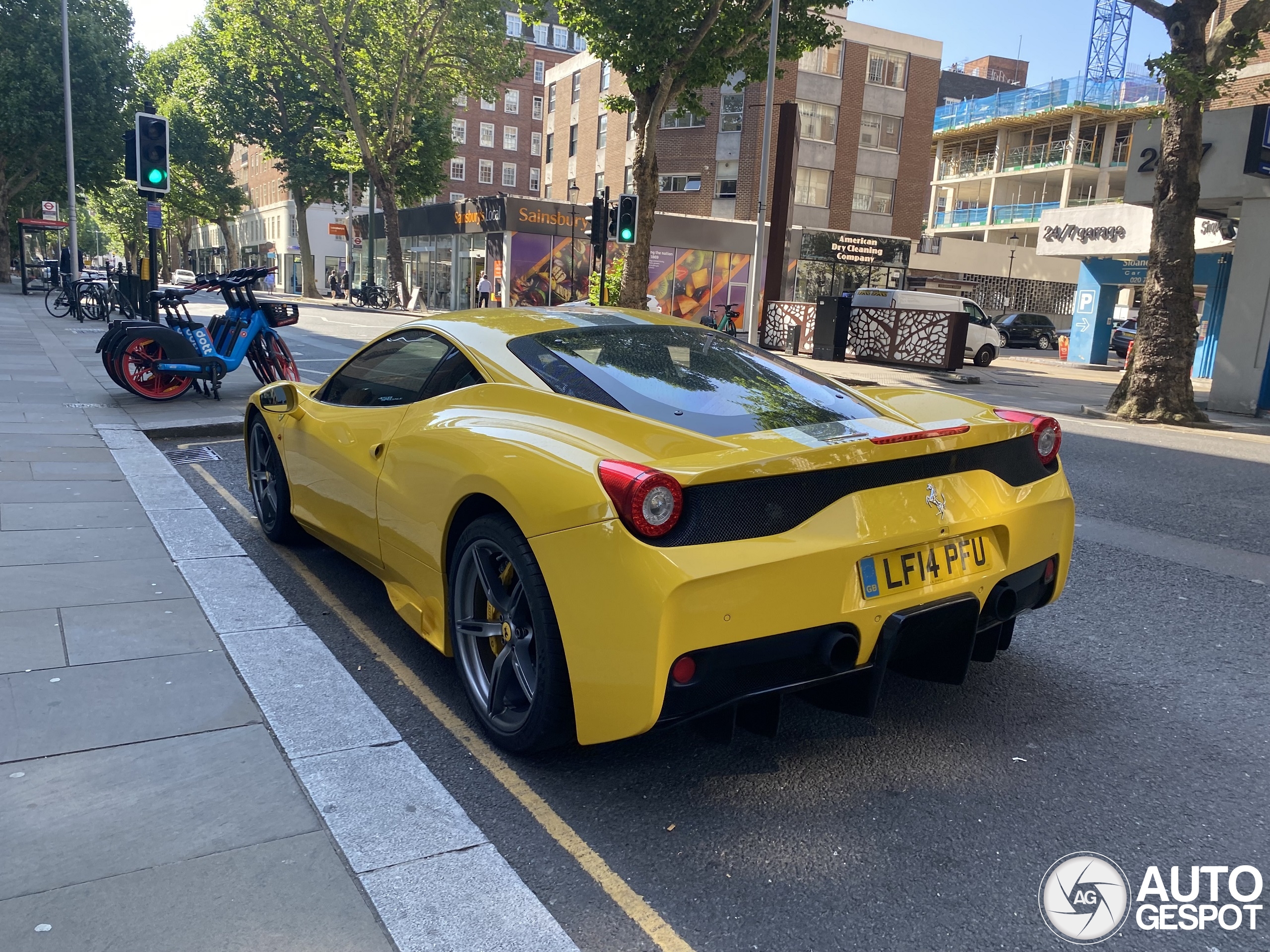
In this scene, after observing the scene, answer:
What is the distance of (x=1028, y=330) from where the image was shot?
37719 millimetres

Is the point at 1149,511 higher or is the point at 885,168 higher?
the point at 885,168

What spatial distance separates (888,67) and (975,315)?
19.9 metres

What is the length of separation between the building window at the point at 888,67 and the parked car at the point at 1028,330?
11905mm

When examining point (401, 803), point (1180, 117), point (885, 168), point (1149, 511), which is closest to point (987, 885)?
point (401, 803)

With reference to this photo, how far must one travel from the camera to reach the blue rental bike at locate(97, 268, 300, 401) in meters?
9.80

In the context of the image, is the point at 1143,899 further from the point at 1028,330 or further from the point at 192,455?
the point at 1028,330

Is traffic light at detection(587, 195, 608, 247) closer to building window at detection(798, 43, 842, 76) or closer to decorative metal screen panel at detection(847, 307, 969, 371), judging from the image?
decorative metal screen panel at detection(847, 307, 969, 371)

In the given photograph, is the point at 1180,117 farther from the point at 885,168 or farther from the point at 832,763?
the point at 885,168

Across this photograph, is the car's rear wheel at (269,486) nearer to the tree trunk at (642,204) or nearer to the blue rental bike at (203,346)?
the blue rental bike at (203,346)

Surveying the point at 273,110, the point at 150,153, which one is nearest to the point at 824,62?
the point at 273,110

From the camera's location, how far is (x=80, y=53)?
1439 inches

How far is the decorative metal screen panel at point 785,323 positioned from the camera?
25219 millimetres

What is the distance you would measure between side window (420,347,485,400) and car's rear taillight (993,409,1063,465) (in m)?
1.96

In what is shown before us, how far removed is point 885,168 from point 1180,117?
3051cm
